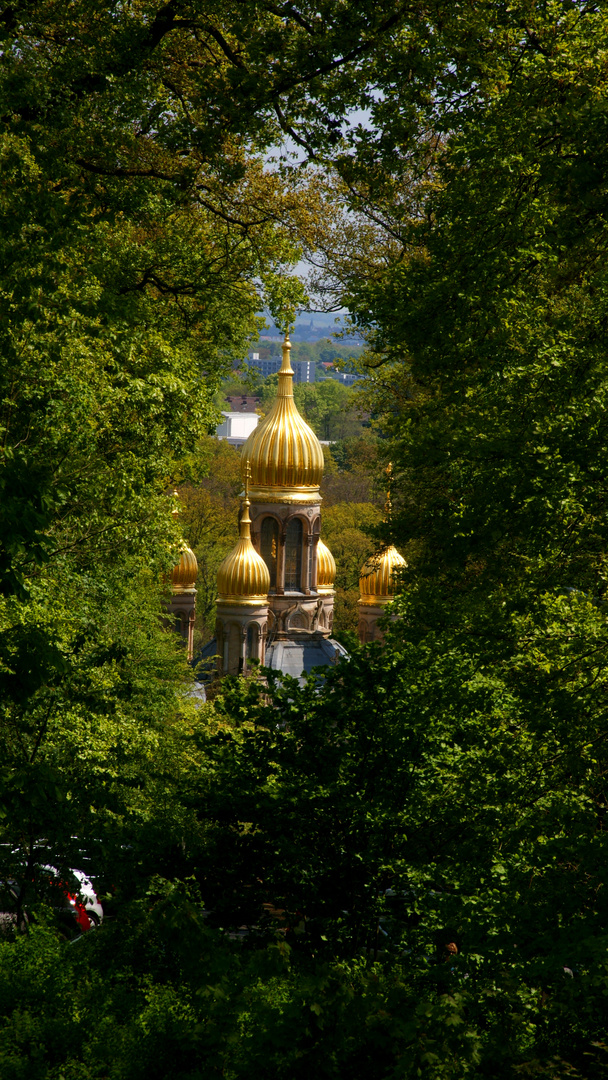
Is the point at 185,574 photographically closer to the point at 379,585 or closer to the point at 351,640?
the point at 379,585

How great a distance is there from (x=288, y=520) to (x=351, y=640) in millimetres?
24897

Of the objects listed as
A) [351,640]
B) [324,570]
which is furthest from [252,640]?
[351,640]

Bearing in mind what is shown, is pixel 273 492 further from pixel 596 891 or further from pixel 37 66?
pixel 596 891

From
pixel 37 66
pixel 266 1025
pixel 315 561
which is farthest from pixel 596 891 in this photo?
pixel 315 561

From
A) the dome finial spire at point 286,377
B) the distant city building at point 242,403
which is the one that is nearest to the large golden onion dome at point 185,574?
the dome finial spire at point 286,377

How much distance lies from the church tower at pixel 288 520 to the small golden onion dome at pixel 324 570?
0.93 feet

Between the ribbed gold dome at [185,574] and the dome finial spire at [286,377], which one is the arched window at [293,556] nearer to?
the ribbed gold dome at [185,574]

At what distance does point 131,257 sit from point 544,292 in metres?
5.70

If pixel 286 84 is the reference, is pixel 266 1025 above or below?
below

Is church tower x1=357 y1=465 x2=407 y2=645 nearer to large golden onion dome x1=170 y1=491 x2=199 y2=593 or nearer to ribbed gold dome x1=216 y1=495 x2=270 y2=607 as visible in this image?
ribbed gold dome x1=216 y1=495 x2=270 y2=607

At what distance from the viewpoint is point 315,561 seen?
1516 inches

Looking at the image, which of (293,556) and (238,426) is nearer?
(293,556)

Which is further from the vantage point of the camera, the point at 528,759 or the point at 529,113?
the point at 529,113

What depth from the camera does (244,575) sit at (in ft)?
117
